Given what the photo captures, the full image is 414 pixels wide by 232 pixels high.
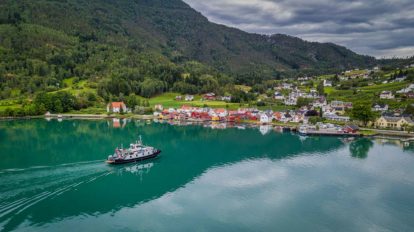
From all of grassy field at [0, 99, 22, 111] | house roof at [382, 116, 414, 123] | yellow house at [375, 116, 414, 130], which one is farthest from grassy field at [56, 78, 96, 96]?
house roof at [382, 116, 414, 123]

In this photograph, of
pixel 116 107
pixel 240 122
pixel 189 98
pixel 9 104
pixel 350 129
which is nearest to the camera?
pixel 350 129

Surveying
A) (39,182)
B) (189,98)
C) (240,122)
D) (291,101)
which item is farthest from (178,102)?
(39,182)

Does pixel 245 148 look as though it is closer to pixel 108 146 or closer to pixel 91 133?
pixel 108 146

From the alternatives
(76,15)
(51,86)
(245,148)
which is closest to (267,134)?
(245,148)

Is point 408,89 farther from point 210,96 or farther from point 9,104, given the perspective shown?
point 9,104

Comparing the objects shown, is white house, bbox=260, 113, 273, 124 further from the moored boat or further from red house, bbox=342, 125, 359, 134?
the moored boat
